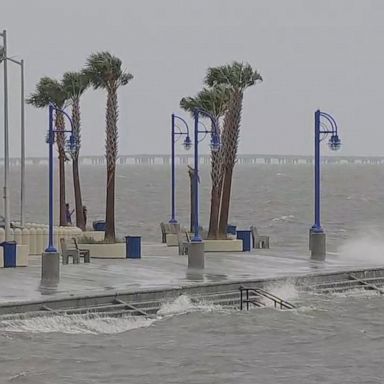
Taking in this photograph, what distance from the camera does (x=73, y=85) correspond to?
48000 millimetres

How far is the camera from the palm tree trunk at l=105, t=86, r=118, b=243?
3947cm

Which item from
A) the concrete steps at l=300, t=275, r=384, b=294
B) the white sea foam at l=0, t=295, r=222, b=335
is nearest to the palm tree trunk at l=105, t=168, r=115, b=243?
the concrete steps at l=300, t=275, r=384, b=294

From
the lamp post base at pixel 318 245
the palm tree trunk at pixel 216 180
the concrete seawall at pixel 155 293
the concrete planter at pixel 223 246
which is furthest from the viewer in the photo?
the palm tree trunk at pixel 216 180

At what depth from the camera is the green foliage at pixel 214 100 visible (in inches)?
1682

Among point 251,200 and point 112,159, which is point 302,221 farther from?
point 112,159

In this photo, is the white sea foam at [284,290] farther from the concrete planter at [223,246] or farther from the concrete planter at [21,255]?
the concrete planter at [223,246]

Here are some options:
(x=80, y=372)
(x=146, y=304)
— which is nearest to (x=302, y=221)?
(x=146, y=304)

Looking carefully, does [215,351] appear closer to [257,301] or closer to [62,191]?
[257,301]

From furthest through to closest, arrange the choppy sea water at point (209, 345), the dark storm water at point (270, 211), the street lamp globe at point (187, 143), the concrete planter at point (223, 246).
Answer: the dark storm water at point (270, 211) < the street lamp globe at point (187, 143) < the concrete planter at point (223, 246) < the choppy sea water at point (209, 345)

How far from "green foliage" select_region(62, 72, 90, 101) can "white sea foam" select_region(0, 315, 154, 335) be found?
74.7 feet

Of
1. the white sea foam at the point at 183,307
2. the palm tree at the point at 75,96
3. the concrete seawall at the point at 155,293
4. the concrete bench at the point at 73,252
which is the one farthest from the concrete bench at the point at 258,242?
the white sea foam at the point at 183,307

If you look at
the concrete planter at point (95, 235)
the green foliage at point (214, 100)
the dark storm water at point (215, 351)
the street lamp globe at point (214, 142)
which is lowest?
the dark storm water at point (215, 351)

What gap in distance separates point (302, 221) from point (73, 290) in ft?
213

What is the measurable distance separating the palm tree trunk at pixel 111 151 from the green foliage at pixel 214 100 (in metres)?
3.14
